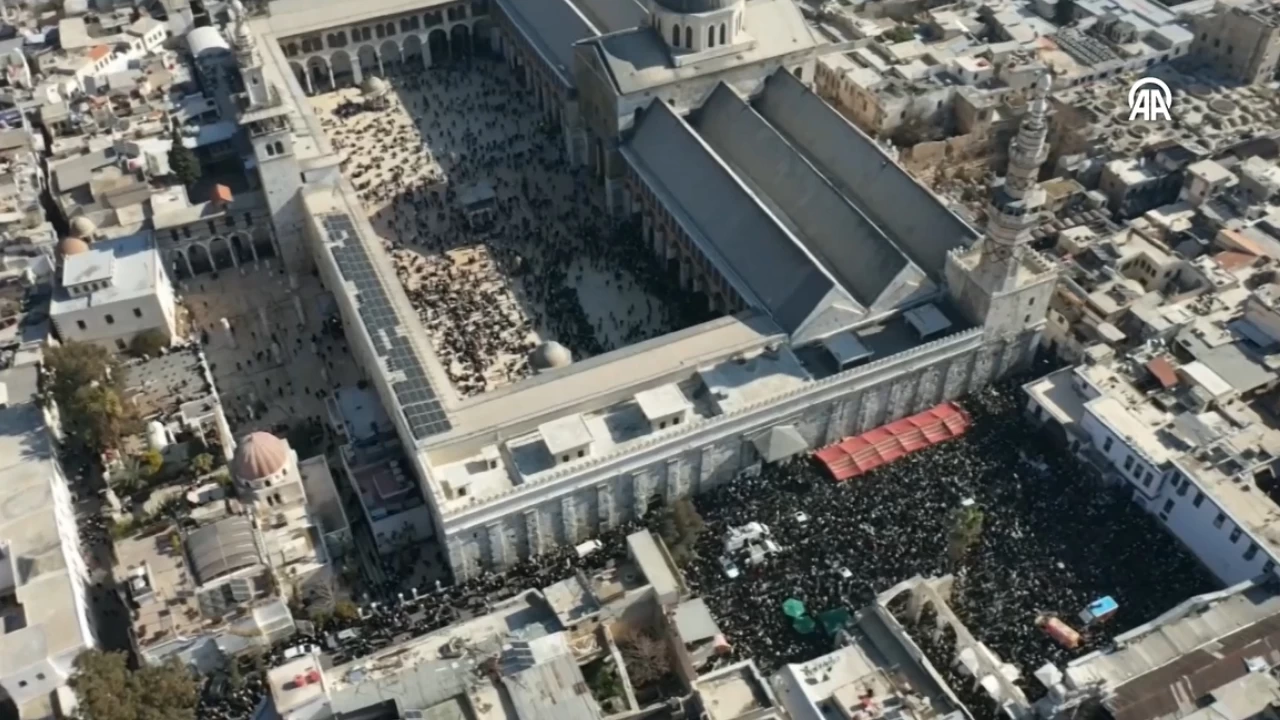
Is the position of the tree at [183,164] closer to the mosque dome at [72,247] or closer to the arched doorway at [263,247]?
the arched doorway at [263,247]

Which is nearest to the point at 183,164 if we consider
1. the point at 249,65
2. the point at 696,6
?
A: the point at 249,65

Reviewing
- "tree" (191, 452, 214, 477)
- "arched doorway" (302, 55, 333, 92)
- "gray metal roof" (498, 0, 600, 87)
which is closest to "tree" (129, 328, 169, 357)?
"tree" (191, 452, 214, 477)

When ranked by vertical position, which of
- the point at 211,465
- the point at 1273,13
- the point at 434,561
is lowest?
the point at 434,561

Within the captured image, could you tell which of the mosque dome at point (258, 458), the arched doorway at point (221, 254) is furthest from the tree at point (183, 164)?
the mosque dome at point (258, 458)

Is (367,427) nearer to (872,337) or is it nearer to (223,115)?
(872,337)

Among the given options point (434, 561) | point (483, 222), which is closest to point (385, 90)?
point (483, 222)

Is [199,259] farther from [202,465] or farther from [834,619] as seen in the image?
[834,619]

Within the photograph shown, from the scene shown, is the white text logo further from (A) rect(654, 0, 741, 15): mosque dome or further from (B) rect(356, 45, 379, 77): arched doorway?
(B) rect(356, 45, 379, 77): arched doorway
